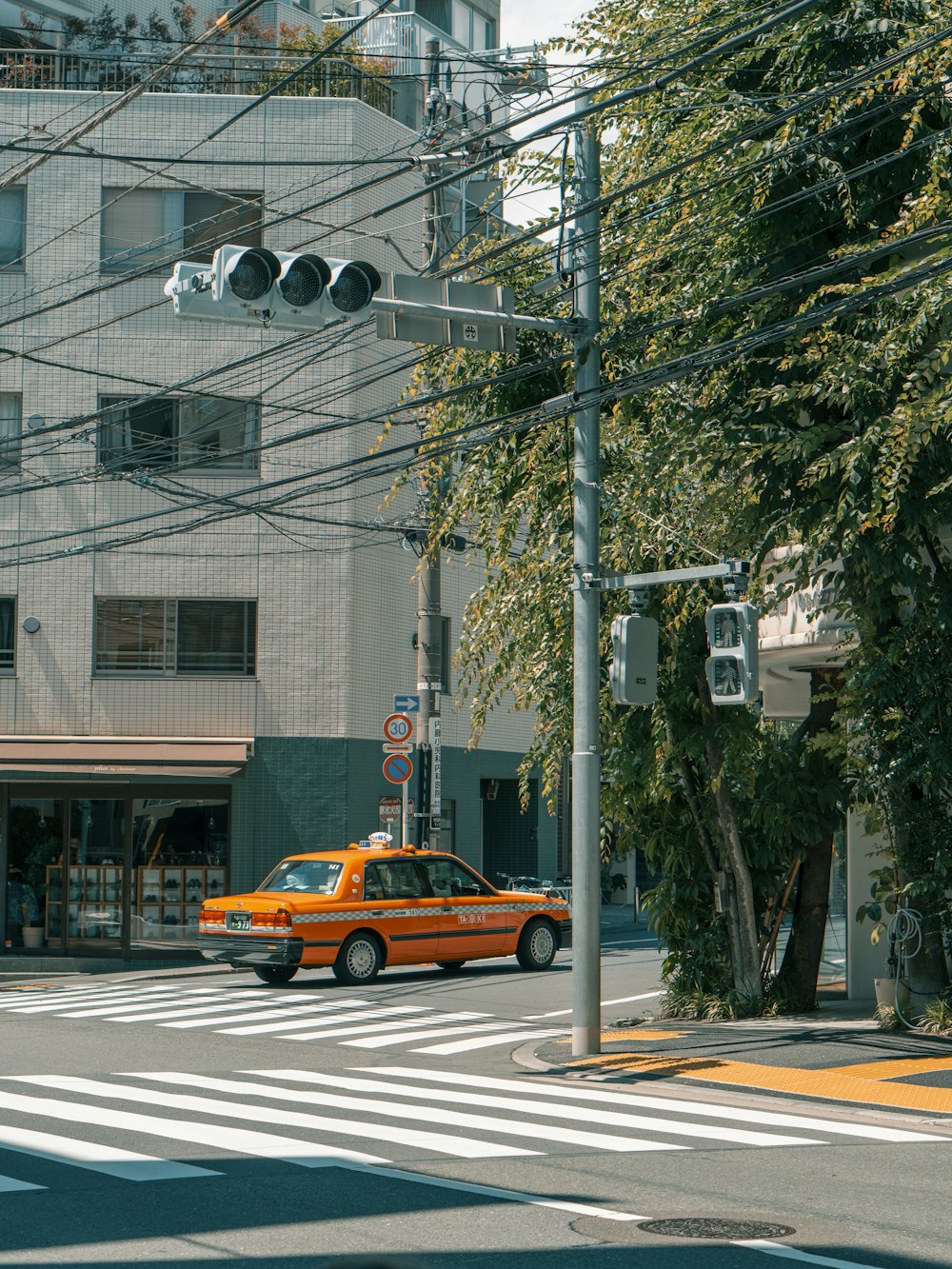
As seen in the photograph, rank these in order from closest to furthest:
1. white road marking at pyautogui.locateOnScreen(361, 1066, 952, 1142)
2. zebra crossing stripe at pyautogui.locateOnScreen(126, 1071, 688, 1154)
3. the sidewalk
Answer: zebra crossing stripe at pyautogui.locateOnScreen(126, 1071, 688, 1154), white road marking at pyautogui.locateOnScreen(361, 1066, 952, 1142), the sidewalk

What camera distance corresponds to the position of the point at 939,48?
12766 mm

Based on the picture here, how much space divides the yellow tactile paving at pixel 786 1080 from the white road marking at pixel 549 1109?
1525 mm

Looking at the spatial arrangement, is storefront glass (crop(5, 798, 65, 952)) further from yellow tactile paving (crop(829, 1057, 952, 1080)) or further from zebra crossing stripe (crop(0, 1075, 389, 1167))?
yellow tactile paving (crop(829, 1057, 952, 1080))

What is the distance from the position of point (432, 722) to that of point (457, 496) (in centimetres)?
697

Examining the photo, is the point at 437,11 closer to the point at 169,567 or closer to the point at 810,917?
the point at 169,567

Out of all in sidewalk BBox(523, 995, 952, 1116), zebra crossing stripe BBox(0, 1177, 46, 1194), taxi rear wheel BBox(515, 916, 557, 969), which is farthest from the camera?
taxi rear wheel BBox(515, 916, 557, 969)

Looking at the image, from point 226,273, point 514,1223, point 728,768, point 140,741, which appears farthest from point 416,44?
point 514,1223

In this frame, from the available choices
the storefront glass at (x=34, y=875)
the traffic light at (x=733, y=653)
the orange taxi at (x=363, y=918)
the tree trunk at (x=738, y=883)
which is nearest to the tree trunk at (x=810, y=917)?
the tree trunk at (x=738, y=883)

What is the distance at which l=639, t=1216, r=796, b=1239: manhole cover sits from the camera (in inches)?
293

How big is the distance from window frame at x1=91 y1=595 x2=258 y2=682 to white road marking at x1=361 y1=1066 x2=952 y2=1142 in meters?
14.4

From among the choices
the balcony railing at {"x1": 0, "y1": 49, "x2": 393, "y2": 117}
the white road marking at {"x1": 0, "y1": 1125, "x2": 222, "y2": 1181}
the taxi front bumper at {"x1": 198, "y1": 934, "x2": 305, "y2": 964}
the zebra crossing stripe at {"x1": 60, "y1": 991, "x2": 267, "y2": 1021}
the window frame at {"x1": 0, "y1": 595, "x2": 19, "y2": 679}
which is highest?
the balcony railing at {"x1": 0, "y1": 49, "x2": 393, "y2": 117}

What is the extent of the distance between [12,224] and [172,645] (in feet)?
26.0

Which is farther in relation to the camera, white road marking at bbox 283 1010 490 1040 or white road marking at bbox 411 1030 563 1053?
white road marking at bbox 283 1010 490 1040

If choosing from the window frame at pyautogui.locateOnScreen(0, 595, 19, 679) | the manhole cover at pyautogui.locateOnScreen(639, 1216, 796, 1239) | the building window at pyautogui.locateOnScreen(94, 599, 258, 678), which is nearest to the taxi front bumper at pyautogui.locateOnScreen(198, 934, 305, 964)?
the building window at pyautogui.locateOnScreen(94, 599, 258, 678)
